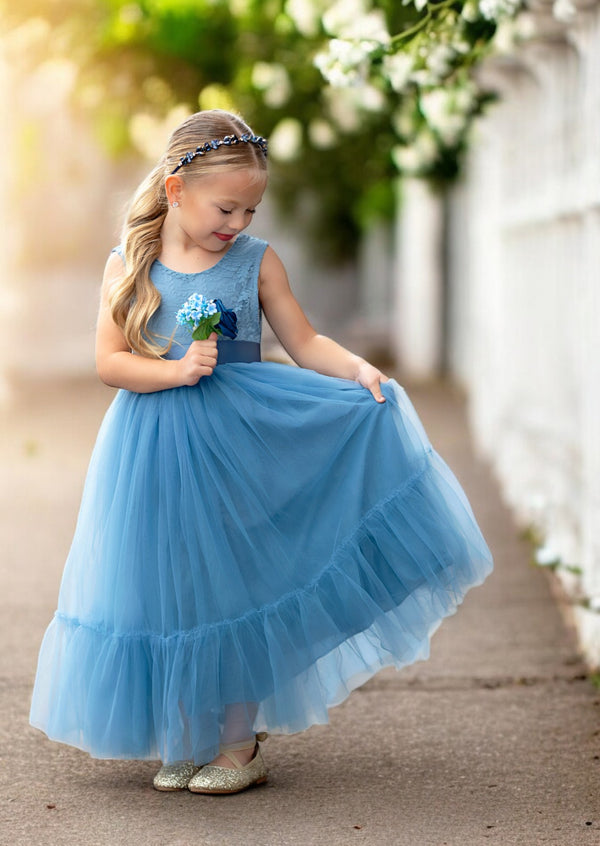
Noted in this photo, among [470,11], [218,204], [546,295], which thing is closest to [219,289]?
[218,204]

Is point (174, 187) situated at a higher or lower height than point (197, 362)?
higher

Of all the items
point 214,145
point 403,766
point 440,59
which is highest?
point 440,59

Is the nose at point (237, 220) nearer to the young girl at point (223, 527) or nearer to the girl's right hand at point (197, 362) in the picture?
the young girl at point (223, 527)

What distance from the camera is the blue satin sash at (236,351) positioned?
3576 millimetres

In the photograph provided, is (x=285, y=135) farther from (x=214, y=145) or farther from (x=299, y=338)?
(x=214, y=145)

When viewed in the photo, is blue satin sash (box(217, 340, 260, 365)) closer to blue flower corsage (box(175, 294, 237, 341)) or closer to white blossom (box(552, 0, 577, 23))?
blue flower corsage (box(175, 294, 237, 341))

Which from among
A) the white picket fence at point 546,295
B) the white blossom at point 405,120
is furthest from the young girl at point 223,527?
the white blossom at point 405,120

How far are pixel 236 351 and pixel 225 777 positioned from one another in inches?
42.4

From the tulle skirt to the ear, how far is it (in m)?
0.44

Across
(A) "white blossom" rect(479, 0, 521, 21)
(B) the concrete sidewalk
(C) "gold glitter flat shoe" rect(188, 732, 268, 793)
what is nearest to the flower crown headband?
(A) "white blossom" rect(479, 0, 521, 21)

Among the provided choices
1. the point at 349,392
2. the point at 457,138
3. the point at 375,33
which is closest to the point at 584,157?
the point at 375,33

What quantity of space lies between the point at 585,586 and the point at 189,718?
82.8 inches

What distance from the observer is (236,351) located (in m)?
3.60

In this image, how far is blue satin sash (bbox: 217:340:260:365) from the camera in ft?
11.7
